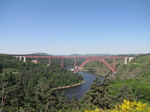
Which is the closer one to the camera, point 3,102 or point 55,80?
point 3,102

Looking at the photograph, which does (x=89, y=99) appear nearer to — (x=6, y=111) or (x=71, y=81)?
(x=6, y=111)

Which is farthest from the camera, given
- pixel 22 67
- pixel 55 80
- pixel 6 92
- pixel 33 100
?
pixel 22 67

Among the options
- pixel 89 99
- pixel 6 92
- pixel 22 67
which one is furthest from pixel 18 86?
pixel 22 67

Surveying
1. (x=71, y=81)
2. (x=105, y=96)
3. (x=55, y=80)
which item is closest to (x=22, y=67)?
(x=55, y=80)

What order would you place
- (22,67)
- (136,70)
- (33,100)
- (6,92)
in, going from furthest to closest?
(22,67) → (136,70) → (33,100) → (6,92)

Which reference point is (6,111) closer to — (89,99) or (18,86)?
(18,86)

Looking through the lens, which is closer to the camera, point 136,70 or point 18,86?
point 18,86

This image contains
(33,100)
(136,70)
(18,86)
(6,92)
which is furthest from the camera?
(136,70)

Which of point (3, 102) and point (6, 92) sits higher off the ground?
point (6, 92)

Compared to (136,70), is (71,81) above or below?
below
